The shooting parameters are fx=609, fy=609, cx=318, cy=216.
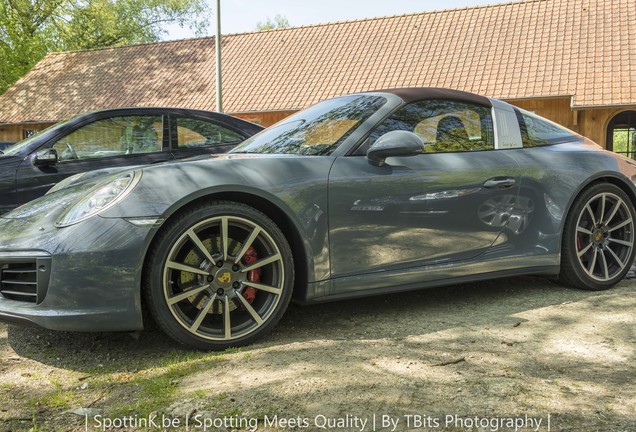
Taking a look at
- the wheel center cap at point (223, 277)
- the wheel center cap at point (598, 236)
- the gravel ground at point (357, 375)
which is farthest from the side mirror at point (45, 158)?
the wheel center cap at point (598, 236)

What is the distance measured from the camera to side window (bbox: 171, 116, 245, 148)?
19.9 ft

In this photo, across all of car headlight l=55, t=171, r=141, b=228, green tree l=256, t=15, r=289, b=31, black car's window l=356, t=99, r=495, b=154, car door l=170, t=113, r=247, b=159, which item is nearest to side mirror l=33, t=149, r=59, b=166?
car door l=170, t=113, r=247, b=159

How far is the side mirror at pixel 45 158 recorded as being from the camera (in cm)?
547

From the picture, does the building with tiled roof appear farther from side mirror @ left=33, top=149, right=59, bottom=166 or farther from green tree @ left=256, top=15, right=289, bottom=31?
green tree @ left=256, top=15, right=289, bottom=31

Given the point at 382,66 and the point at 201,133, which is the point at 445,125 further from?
the point at 382,66

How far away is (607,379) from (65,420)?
222cm

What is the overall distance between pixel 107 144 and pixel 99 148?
0.08 meters

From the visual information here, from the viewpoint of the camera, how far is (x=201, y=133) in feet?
20.1

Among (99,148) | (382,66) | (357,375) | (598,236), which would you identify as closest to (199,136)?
(99,148)

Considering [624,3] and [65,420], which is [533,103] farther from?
[65,420]

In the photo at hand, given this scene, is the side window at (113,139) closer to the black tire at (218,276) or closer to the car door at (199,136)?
the car door at (199,136)

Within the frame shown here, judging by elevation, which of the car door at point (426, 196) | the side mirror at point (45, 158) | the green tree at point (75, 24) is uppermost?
the green tree at point (75, 24)

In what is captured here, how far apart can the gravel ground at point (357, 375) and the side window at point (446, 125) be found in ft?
3.45

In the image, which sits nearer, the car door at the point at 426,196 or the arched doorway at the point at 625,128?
the car door at the point at 426,196
